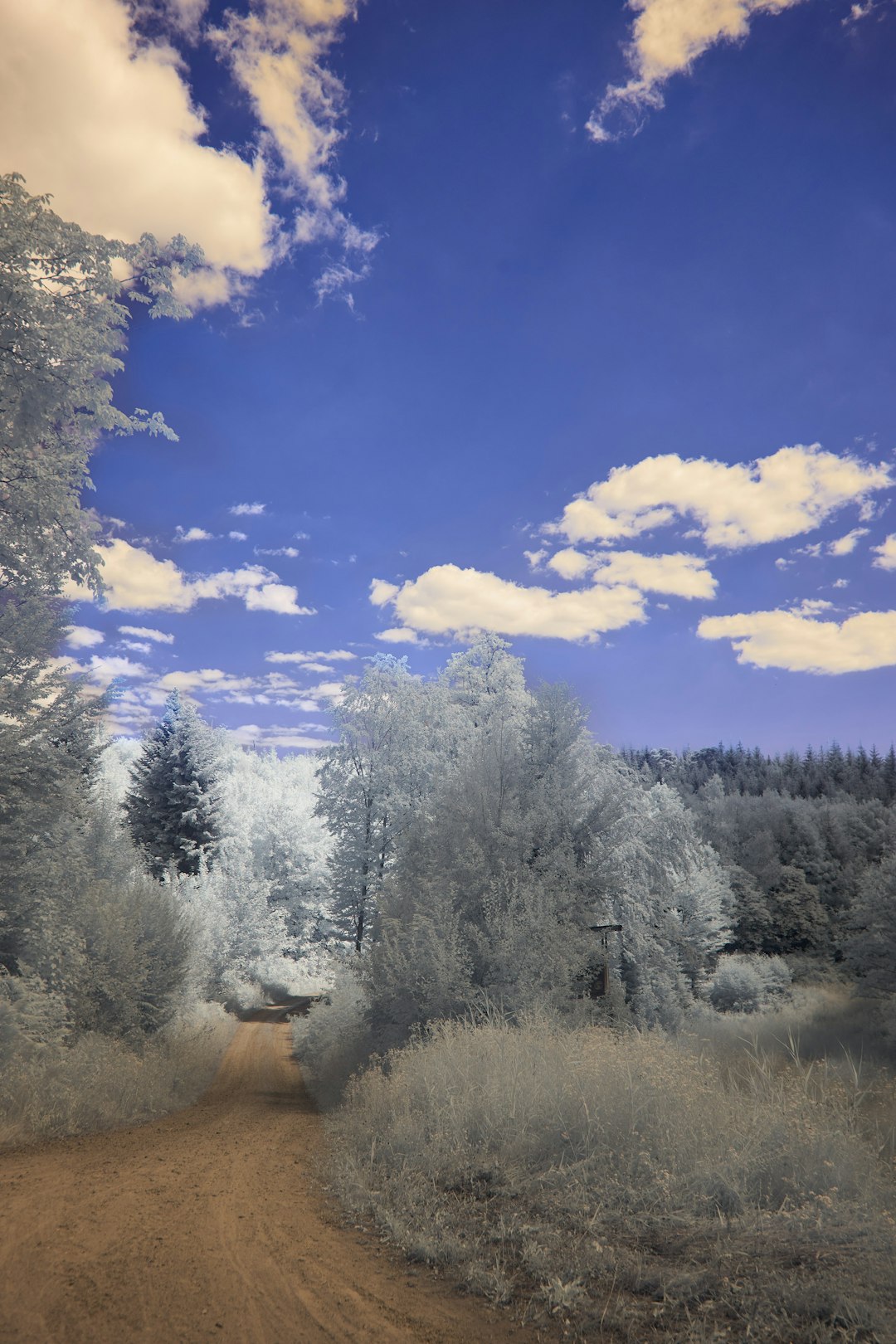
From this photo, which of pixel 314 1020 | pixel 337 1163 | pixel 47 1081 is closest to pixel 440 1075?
pixel 337 1163

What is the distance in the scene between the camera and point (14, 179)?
1065 cm

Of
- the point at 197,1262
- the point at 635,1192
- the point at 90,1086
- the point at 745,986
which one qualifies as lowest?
the point at 745,986

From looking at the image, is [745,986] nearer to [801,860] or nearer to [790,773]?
[801,860]

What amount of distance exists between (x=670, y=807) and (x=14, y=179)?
21.0 meters

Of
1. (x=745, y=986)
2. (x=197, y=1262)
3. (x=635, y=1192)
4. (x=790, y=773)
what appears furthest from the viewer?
(x=790, y=773)

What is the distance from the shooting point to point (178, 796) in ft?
118

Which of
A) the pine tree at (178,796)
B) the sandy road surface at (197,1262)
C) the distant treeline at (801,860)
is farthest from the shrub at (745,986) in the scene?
the sandy road surface at (197,1262)

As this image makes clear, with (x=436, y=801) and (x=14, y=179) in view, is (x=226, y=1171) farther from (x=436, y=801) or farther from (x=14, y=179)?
(x=14, y=179)

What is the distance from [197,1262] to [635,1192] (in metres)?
3.37

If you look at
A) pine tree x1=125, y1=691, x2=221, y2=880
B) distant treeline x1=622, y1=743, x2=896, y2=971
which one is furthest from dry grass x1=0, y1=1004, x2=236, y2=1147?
pine tree x1=125, y1=691, x2=221, y2=880

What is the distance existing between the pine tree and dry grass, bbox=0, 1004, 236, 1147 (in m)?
21.6

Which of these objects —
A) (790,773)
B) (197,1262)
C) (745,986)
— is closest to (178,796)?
(745,986)

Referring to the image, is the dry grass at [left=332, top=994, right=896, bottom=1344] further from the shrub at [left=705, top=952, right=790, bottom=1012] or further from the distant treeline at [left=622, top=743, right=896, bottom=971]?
the shrub at [left=705, top=952, right=790, bottom=1012]

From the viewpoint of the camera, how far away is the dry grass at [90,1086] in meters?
9.77
